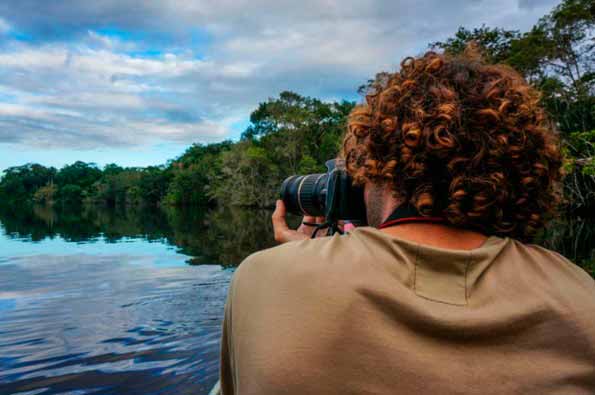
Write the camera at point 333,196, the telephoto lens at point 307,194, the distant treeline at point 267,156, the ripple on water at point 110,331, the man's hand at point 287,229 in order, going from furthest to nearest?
the distant treeline at point 267,156, the ripple on water at point 110,331, the man's hand at point 287,229, the telephoto lens at point 307,194, the camera at point 333,196

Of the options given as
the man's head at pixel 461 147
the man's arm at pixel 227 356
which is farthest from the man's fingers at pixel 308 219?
the man's arm at pixel 227 356

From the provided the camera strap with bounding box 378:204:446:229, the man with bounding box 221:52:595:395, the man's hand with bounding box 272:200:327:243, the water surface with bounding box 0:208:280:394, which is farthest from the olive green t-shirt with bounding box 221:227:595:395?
the water surface with bounding box 0:208:280:394

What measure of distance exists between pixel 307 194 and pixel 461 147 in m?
0.71

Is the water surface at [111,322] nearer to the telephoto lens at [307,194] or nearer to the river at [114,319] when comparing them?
the river at [114,319]

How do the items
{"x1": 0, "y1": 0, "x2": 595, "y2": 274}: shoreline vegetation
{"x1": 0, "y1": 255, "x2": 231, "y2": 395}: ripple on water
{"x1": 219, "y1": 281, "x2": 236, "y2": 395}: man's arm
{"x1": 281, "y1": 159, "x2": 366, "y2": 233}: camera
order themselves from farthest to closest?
1. {"x1": 0, "y1": 0, "x2": 595, "y2": 274}: shoreline vegetation
2. {"x1": 0, "y1": 255, "x2": 231, "y2": 395}: ripple on water
3. {"x1": 281, "y1": 159, "x2": 366, "y2": 233}: camera
4. {"x1": 219, "y1": 281, "x2": 236, "y2": 395}: man's arm

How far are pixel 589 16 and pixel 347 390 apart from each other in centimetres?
2816

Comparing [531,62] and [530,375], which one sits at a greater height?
[531,62]

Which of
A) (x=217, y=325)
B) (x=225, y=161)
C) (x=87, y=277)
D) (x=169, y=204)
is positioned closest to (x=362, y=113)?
(x=217, y=325)

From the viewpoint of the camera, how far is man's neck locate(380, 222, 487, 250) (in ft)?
3.13

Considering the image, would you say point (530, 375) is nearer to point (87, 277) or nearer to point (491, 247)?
point (491, 247)

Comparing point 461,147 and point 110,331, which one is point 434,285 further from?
point 110,331

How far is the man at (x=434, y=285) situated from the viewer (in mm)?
798

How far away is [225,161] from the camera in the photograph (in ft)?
158

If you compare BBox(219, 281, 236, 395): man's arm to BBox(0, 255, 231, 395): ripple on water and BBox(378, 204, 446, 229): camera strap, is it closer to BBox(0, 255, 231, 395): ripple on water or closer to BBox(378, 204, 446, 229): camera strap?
BBox(378, 204, 446, 229): camera strap
